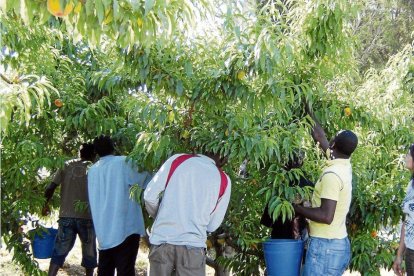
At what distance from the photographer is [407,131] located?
4793 millimetres

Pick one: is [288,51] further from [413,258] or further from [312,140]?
[413,258]

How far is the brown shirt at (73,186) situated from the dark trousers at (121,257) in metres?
0.86

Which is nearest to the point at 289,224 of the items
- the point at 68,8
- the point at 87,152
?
the point at 87,152

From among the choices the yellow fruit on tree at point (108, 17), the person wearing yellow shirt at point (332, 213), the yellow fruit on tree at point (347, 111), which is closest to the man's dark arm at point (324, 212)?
the person wearing yellow shirt at point (332, 213)

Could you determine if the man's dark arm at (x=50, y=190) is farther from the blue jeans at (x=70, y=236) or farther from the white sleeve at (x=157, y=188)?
the white sleeve at (x=157, y=188)

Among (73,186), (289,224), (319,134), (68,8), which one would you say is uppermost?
(68,8)

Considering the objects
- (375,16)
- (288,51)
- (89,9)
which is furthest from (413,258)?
(375,16)

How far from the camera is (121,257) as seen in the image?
14.8ft

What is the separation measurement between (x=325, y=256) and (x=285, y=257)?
0.95ft

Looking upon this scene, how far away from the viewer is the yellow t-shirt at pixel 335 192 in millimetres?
3762

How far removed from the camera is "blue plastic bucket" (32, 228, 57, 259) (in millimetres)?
5395

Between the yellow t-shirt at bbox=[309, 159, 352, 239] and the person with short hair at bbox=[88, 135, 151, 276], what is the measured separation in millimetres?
1289

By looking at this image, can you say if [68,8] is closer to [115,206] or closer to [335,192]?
[335,192]

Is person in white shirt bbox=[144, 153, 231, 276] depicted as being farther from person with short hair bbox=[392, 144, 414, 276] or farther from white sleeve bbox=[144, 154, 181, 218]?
person with short hair bbox=[392, 144, 414, 276]
